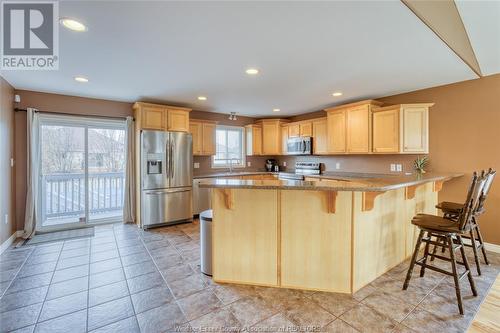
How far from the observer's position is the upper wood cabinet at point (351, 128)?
4.42 meters

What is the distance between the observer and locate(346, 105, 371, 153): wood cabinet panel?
14.5ft

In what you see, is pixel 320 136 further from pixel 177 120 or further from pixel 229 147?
pixel 177 120

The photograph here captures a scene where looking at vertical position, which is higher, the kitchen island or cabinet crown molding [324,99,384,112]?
cabinet crown molding [324,99,384,112]

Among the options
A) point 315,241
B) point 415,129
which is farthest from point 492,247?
point 315,241

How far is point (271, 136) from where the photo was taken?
6.41 meters

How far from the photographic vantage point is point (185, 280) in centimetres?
262

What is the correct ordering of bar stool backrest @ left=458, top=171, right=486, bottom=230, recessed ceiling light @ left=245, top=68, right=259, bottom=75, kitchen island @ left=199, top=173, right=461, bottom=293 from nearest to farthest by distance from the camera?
bar stool backrest @ left=458, top=171, right=486, bottom=230, kitchen island @ left=199, top=173, right=461, bottom=293, recessed ceiling light @ left=245, top=68, right=259, bottom=75

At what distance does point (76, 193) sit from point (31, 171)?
85 cm

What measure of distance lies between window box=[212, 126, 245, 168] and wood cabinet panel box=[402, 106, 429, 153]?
3.87m

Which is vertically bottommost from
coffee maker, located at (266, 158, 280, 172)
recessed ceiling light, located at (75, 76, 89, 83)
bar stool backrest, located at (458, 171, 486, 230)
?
bar stool backrest, located at (458, 171, 486, 230)

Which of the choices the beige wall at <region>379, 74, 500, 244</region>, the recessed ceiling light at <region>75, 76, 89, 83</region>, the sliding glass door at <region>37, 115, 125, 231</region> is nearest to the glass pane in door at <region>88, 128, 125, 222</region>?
the sliding glass door at <region>37, 115, 125, 231</region>

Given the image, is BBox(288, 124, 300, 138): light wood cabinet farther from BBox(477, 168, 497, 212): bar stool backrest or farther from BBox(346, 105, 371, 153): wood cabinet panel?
BBox(477, 168, 497, 212): bar stool backrest

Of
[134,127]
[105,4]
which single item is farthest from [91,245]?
[105,4]

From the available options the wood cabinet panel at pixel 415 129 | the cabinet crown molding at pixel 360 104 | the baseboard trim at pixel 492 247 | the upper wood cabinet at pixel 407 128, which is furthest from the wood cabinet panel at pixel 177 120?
the baseboard trim at pixel 492 247
